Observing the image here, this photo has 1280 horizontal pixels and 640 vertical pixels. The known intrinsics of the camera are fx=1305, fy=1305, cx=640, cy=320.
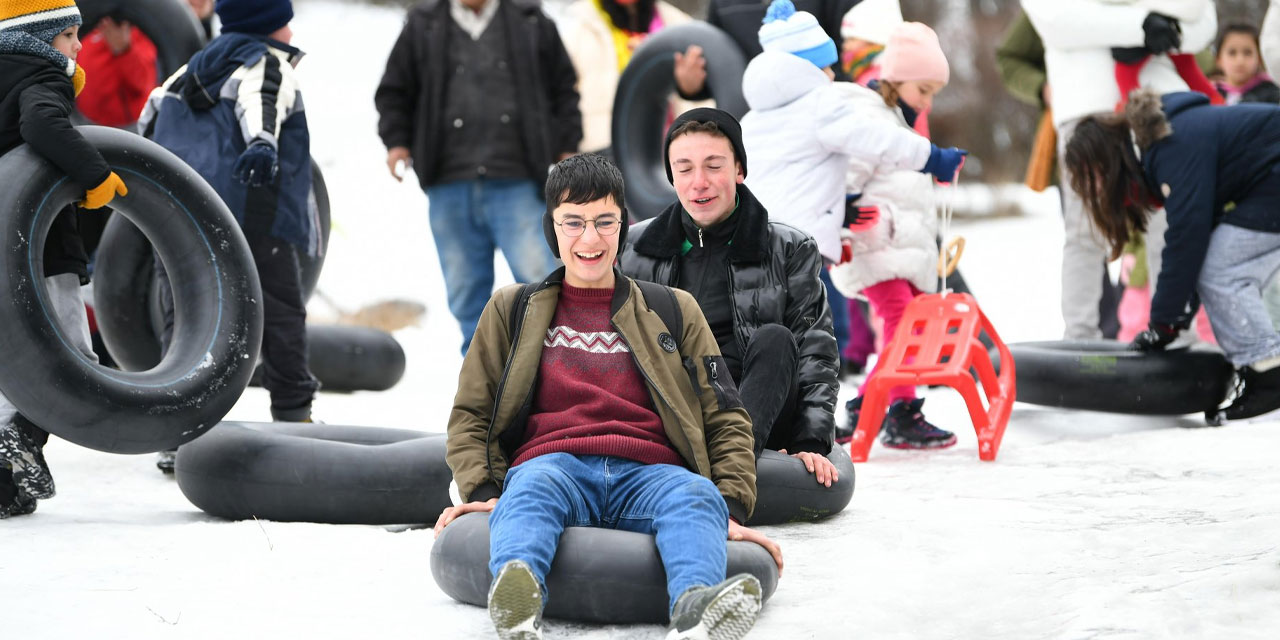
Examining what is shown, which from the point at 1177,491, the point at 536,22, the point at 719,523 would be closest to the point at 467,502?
the point at 719,523

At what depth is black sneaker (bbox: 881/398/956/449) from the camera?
4.71 m

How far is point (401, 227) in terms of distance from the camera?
1179 centimetres

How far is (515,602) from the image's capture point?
7.64 ft

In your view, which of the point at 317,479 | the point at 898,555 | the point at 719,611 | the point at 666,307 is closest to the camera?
the point at 719,611

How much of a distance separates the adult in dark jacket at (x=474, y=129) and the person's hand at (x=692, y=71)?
75 cm

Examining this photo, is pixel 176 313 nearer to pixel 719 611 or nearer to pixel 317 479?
pixel 317 479

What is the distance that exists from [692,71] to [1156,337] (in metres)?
2.48

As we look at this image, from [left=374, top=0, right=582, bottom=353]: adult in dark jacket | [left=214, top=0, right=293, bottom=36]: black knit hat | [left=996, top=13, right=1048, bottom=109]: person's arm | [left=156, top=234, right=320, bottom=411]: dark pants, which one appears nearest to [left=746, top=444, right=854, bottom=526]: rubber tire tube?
[left=156, top=234, right=320, bottom=411]: dark pants

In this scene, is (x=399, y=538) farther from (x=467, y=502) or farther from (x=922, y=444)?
(x=922, y=444)

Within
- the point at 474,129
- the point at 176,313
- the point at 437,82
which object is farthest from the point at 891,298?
the point at 176,313

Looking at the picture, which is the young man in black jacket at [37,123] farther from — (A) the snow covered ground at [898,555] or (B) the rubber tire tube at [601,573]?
(B) the rubber tire tube at [601,573]

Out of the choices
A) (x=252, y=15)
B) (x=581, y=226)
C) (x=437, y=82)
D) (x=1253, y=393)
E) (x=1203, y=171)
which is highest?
(x=252, y=15)

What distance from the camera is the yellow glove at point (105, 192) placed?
11.7ft

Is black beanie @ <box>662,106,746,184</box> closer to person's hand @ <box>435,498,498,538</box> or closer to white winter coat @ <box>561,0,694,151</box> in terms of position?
person's hand @ <box>435,498,498,538</box>
